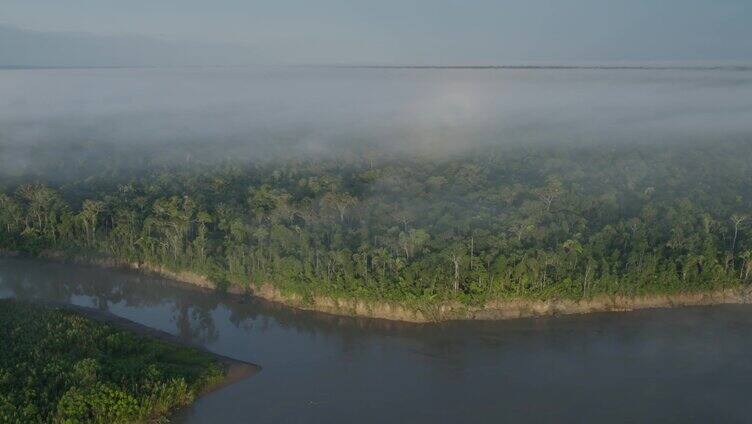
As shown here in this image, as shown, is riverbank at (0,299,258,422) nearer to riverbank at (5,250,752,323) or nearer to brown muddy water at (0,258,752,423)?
brown muddy water at (0,258,752,423)

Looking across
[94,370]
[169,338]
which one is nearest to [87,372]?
[94,370]

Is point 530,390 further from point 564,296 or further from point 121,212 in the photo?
point 121,212

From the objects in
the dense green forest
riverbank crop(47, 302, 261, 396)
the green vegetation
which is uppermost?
the dense green forest

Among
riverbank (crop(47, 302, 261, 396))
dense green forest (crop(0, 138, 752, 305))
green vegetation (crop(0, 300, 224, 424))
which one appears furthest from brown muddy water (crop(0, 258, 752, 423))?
dense green forest (crop(0, 138, 752, 305))

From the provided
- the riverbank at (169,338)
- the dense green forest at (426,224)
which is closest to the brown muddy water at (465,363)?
the riverbank at (169,338)

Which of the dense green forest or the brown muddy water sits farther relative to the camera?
the dense green forest

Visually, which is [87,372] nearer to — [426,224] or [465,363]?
[465,363]
